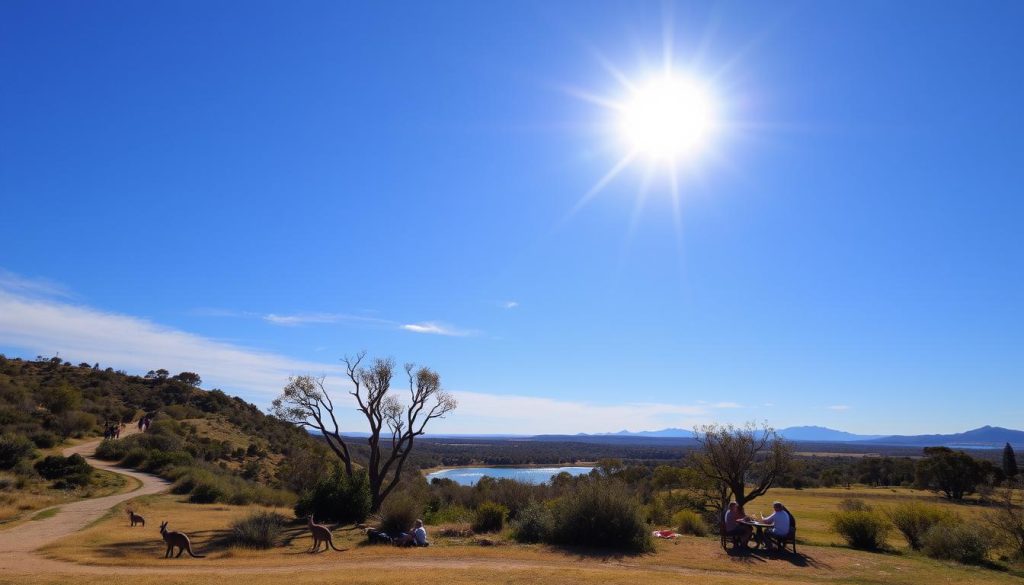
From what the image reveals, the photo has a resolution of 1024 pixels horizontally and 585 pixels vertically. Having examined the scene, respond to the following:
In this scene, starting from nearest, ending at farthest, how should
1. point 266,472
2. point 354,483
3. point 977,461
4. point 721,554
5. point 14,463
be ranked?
point 721,554 → point 354,483 → point 14,463 → point 266,472 → point 977,461

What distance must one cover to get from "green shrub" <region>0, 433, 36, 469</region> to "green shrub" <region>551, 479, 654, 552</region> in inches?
1201

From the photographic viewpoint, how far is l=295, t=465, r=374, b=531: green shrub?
2375 centimetres

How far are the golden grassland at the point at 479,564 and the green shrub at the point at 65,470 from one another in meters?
12.5

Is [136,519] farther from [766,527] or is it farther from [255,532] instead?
[766,527]

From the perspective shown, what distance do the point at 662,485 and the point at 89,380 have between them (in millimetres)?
60455

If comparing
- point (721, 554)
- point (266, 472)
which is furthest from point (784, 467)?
point (266, 472)

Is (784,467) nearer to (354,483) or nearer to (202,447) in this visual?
(354,483)

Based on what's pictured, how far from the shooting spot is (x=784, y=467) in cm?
2531

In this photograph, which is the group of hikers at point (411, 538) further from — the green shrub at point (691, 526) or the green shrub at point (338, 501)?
the green shrub at point (691, 526)

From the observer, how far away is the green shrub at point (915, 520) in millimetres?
20203

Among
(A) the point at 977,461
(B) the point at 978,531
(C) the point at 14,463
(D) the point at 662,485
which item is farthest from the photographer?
(A) the point at 977,461

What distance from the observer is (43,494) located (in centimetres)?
2614

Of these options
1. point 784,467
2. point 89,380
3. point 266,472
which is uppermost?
point 89,380

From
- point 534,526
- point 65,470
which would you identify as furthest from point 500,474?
point 534,526
